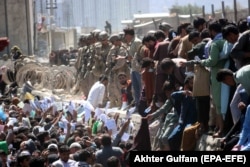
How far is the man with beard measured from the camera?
1770 cm

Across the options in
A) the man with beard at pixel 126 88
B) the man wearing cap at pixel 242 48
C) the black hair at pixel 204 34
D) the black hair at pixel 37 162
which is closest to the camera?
the black hair at pixel 37 162

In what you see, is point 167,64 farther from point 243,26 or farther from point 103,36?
point 103,36

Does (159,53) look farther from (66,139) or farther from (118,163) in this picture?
(118,163)

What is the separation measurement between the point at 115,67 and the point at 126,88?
1.19m

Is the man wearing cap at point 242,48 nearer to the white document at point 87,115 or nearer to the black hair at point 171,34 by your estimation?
the black hair at point 171,34

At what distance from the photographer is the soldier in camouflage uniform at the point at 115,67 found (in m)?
18.6

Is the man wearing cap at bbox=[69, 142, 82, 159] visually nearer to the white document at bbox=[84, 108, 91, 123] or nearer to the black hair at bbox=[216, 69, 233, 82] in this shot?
the black hair at bbox=[216, 69, 233, 82]

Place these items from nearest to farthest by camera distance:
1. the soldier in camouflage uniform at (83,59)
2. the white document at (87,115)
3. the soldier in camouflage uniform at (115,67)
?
1. the white document at (87,115)
2. the soldier in camouflage uniform at (115,67)
3. the soldier in camouflage uniform at (83,59)

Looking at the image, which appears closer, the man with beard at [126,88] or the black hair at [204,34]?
the black hair at [204,34]

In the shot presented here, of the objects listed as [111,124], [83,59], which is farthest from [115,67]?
[111,124]

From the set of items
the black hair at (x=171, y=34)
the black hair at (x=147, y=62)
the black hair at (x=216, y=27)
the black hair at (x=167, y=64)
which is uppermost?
the black hair at (x=216, y=27)

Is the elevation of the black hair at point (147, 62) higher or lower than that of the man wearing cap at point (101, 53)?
higher

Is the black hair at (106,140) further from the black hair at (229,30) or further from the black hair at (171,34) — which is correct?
the black hair at (171,34)

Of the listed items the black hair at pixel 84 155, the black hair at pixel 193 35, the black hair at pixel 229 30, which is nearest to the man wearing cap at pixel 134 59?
the black hair at pixel 193 35
